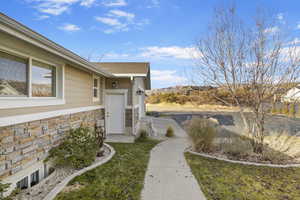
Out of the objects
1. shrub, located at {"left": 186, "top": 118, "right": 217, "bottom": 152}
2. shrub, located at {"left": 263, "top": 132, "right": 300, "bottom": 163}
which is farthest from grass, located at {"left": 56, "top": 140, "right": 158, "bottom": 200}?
shrub, located at {"left": 263, "top": 132, "right": 300, "bottom": 163}

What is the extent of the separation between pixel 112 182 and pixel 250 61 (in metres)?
5.68

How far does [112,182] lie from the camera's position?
373 cm

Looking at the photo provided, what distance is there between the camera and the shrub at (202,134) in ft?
20.0

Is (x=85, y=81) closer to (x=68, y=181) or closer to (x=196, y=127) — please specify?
(x=68, y=181)

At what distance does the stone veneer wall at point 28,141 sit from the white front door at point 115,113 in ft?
12.2

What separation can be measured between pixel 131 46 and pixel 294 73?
45.8 ft

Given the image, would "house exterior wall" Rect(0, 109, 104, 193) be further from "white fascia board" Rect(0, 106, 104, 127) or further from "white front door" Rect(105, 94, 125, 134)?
"white front door" Rect(105, 94, 125, 134)

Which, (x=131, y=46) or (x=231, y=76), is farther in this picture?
(x=131, y=46)

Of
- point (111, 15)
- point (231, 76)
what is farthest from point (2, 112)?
point (111, 15)

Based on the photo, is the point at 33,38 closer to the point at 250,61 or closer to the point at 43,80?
the point at 43,80

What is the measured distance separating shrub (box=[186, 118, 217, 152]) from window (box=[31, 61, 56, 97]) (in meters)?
4.70

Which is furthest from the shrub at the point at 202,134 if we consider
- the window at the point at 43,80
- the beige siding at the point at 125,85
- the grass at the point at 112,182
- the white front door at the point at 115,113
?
the window at the point at 43,80

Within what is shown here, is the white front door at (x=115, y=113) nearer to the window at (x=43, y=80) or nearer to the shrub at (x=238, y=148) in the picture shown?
the window at (x=43, y=80)

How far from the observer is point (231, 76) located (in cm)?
627
